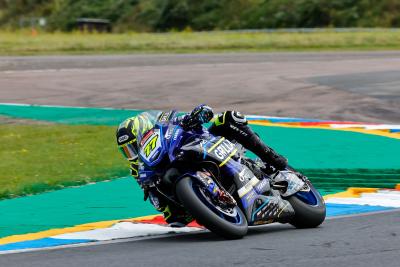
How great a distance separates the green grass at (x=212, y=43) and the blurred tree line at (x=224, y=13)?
5.95 m

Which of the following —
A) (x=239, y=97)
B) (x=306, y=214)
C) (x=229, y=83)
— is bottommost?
(x=229, y=83)

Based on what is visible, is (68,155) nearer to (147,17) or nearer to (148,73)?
(148,73)

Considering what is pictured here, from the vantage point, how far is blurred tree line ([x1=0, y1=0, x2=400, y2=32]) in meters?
49.5

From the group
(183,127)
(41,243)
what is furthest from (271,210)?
(41,243)

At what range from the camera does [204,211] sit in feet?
25.1

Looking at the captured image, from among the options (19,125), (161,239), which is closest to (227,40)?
(19,125)

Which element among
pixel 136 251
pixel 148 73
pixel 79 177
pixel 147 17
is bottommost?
pixel 147 17

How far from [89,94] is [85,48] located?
1719 cm

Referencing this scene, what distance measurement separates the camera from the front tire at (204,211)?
7.65m

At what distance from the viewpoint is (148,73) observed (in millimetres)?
26500

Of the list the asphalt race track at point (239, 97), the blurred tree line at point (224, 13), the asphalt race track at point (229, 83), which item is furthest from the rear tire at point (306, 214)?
the blurred tree line at point (224, 13)

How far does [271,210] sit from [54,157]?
620 cm

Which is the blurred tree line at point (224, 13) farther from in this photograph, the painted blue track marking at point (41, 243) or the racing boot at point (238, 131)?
the painted blue track marking at point (41, 243)

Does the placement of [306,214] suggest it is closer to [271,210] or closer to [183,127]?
[271,210]
